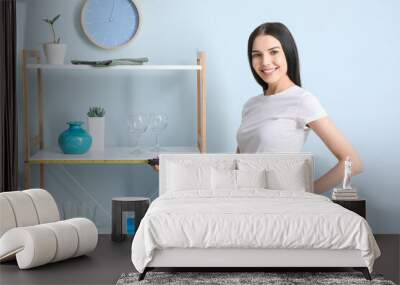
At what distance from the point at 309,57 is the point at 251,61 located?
516 mm

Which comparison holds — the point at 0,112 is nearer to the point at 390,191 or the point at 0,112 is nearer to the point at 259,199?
the point at 259,199

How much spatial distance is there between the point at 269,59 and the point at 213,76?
20.8 inches

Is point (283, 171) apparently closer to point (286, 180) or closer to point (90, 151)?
point (286, 180)

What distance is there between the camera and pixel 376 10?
7168 mm

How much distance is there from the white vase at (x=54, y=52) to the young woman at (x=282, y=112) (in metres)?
1.61

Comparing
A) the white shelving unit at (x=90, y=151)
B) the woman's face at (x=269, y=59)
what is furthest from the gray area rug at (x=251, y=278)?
the woman's face at (x=269, y=59)

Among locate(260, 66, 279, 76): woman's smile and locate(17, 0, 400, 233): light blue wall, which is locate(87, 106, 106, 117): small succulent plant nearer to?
locate(17, 0, 400, 233): light blue wall

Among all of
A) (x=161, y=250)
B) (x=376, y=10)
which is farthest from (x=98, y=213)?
(x=376, y=10)

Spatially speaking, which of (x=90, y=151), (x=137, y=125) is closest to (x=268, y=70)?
(x=137, y=125)

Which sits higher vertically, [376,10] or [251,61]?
[376,10]

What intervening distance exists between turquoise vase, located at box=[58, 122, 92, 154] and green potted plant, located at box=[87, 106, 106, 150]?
0.14 meters

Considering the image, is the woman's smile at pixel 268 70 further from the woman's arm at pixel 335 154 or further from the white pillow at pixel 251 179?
the white pillow at pixel 251 179

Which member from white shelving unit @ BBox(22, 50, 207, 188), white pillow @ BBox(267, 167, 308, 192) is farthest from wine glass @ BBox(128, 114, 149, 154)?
white pillow @ BBox(267, 167, 308, 192)

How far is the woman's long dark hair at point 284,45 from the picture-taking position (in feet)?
23.0
